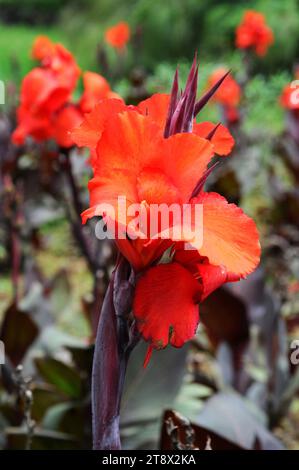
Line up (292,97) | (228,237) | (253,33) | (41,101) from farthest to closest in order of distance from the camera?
(253,33) → (292,97) → (41,101) → (228,237)

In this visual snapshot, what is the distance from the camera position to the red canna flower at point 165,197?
410 millimetres

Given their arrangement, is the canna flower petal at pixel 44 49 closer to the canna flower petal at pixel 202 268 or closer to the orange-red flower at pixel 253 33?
the canna flower petal at pixel 202 268

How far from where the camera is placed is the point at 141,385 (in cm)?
98

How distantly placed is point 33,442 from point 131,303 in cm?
53

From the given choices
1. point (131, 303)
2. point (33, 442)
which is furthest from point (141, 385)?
point (131, 303)

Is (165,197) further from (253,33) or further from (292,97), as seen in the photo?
(253,33)

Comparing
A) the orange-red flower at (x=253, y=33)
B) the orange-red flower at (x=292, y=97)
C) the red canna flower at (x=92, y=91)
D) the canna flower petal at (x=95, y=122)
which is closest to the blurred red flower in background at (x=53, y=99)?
the red canna flower at (x=92, y=91)

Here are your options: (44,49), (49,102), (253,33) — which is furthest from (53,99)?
(253,33)

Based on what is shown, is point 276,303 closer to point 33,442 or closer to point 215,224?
point 33,442

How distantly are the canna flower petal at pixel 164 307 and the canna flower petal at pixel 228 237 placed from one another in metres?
0.04

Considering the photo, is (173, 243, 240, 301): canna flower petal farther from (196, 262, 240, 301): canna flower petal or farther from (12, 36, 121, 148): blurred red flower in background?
(12, 36, 121, 148): blurred red flower in background

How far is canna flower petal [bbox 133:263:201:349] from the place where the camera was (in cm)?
42

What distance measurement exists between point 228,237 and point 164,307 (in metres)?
0.06

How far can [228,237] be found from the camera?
405 mm
